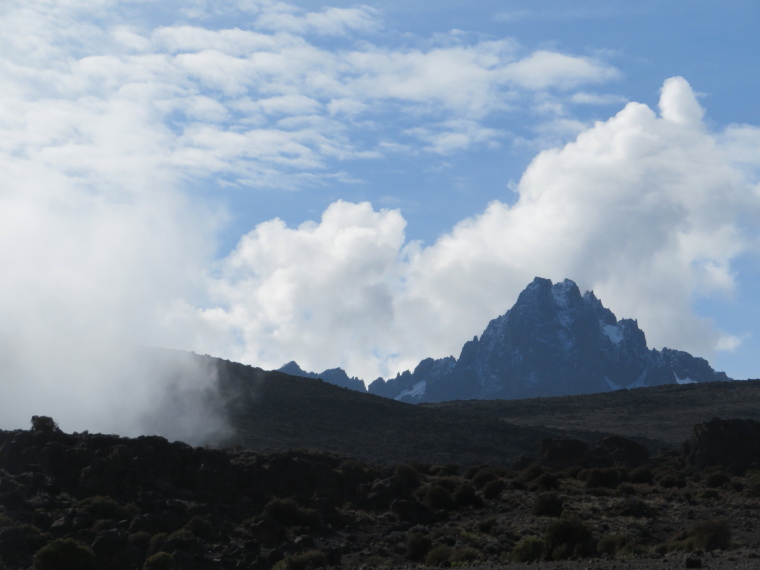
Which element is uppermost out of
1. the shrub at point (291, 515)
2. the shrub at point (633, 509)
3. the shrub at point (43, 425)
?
the shrub at point (43, 425)

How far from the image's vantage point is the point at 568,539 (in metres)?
28.7

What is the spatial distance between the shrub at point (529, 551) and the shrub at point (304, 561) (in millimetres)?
5491

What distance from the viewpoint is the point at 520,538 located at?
31.2 meters

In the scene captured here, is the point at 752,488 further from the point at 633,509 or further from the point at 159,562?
the point at 159,562

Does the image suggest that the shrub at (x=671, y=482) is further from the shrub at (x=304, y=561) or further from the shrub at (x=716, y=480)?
the shrub at (x=304, y=561)

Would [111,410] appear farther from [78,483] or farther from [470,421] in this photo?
[78,483]

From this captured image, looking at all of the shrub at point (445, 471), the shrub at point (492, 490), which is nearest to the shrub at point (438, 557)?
the shrub at point (492, 490)

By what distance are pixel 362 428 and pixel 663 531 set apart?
41597 millimetres

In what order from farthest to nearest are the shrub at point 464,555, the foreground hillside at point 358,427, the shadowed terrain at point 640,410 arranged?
the shadowed terrain at point 640,410
the foreground hillside at point 358,427
the shrub at point 464,555

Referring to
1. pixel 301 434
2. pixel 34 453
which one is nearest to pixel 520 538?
pixel 34 453

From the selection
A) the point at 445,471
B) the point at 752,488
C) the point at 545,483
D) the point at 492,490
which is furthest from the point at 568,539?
the point at 445,471

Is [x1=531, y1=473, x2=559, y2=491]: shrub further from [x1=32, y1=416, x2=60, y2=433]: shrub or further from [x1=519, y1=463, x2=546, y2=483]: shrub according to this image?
[x1=32, y1=416, x2=60, y2=433]: shrub

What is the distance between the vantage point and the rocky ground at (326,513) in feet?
90.1

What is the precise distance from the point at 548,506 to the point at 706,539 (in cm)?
824
